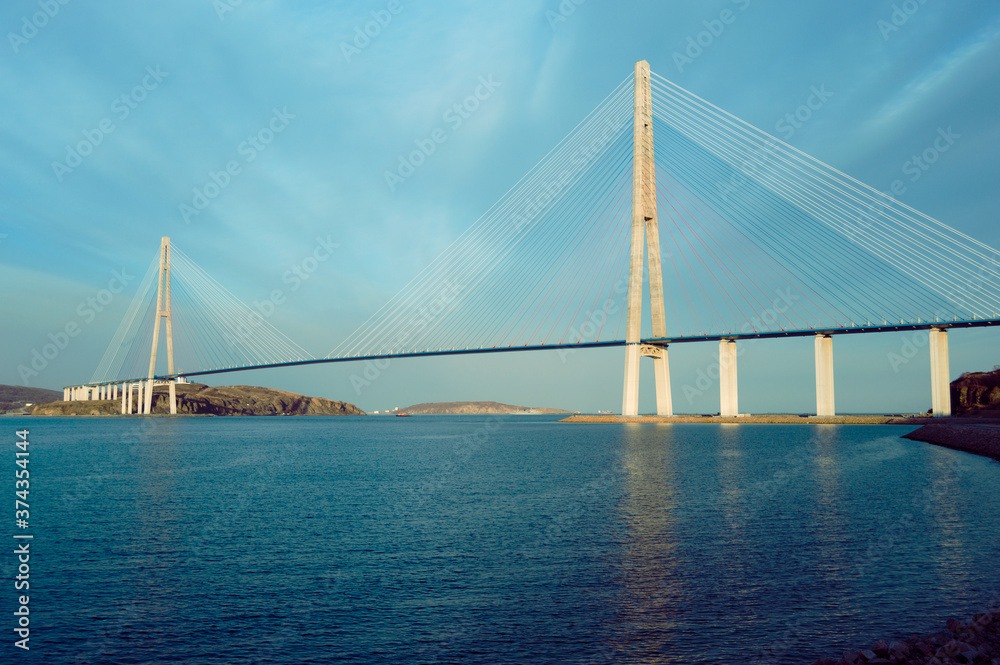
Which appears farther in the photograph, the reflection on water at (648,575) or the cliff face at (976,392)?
the cliff face at (976,392)

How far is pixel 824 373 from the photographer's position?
88688mm

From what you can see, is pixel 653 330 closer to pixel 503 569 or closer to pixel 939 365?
pixel 939 365

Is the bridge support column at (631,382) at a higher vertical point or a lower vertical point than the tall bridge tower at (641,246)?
lower

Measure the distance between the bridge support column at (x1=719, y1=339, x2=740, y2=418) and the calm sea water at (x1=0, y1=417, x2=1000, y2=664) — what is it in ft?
204

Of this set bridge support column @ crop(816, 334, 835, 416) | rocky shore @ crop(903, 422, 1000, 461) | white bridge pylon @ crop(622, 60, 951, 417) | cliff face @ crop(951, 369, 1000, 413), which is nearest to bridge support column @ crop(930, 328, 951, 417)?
white bridge pylon @ crop(622, 60, 951, 417)

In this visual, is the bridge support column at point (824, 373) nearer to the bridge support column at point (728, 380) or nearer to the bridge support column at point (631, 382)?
the bridge support column at point (728, 380)

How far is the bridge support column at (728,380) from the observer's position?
93875 millimetres

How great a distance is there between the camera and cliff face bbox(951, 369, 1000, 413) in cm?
10019

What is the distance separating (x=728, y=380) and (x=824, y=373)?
13.2 metres

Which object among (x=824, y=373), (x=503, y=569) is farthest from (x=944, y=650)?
(x=824, y=373)

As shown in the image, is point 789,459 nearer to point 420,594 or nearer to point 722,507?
point 722,507

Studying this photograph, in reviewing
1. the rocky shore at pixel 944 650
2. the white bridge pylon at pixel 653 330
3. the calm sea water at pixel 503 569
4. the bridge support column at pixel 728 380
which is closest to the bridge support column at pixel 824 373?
the white bridge pylon at pixel 653 330

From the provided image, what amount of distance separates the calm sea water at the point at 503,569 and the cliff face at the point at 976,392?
85855mm

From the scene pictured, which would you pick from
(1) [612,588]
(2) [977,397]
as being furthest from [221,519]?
(2) [977,397]
